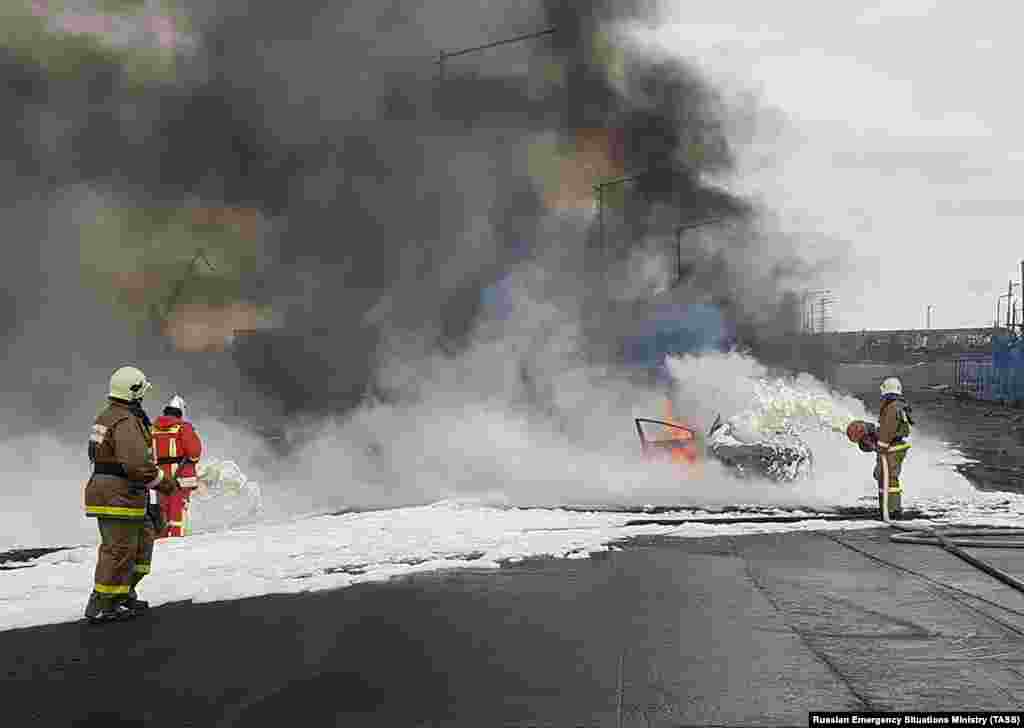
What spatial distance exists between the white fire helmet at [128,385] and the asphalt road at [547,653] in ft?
4.58

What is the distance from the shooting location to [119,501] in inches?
237

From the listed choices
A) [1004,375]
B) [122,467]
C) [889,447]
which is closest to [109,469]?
[122,467]

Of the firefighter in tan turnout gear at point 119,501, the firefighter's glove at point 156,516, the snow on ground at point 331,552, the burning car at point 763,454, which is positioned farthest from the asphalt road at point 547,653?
the burning car at point 763,454

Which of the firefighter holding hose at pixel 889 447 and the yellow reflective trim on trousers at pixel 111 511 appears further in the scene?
the firefighter holding hose at pixel 889 447

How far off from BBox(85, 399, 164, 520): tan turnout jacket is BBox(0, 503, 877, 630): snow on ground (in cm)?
81

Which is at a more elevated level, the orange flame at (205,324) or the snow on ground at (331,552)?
the orange flame at (205,324)

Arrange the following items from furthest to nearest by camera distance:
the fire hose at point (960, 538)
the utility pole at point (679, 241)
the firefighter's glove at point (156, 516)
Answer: the utility pole at point (679, 241), the fire hose at point (960, 538), the firefighter's glove at point (156, 516)

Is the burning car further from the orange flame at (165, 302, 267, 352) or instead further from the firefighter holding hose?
the orange flame at (165, 302, 267, 352)

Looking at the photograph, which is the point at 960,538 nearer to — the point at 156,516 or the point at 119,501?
the point at 156,516

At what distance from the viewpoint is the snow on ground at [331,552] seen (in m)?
6.82

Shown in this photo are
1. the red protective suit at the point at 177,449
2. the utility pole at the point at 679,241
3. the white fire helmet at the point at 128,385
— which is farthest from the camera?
the utility pole at the point at 679,241

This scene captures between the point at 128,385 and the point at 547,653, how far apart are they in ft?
10.3

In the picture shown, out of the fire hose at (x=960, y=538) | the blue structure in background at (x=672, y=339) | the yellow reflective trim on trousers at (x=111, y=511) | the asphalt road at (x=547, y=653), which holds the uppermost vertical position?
the blue structure in background at (x=672, y=339)

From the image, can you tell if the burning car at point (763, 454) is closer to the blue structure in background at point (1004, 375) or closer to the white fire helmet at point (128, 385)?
the white fire helmet at point (128, 385)
